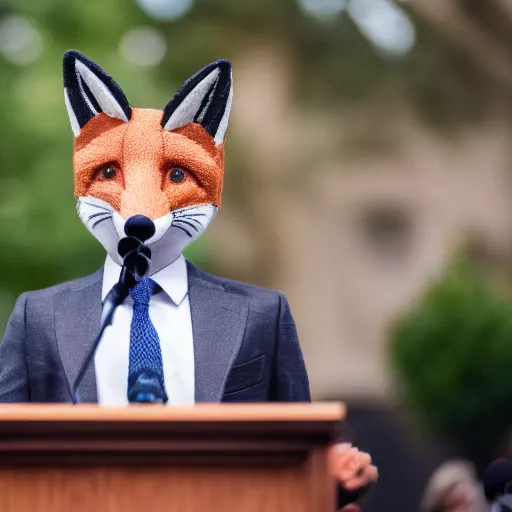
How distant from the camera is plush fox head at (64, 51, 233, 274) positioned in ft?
13.3

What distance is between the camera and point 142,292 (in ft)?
13.1

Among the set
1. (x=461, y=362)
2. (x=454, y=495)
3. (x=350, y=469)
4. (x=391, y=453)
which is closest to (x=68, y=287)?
(x=350, y=469)

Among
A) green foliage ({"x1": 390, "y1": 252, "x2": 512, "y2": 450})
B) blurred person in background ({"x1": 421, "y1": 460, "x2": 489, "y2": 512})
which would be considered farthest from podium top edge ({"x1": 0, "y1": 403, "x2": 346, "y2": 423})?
green foliage ({"x1": 390, "y1": 252, "x2": 512, "y2": 450})

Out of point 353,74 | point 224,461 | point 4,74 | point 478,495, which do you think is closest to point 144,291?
point 224,461

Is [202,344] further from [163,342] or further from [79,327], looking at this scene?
[79,327]

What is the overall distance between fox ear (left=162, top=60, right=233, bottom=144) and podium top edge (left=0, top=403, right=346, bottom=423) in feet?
3.91

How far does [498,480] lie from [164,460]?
192 cm

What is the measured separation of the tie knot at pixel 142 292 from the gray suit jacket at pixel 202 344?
0.12m

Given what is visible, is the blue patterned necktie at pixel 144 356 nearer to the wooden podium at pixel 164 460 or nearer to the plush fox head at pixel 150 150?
the plush fox head at pixel 150 150

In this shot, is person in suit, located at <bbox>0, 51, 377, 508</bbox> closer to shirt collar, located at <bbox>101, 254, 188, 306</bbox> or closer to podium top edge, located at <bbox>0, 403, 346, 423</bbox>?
shirt collar, located at <bbox>101, 254, 188, 306</bbox>

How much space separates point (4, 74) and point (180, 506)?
1093 centimetres

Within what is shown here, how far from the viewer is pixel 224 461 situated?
3.15 meters

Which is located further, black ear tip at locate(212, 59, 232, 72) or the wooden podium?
black ear tip at locate(212, 59, 232, 72)

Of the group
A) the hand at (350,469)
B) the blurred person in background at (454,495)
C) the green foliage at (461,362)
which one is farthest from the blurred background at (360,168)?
the hand at (350,469)
